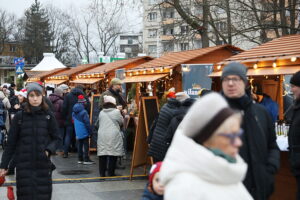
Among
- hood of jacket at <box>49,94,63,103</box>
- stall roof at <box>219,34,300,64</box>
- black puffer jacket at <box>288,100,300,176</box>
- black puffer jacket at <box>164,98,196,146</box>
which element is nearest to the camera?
black puffer jacket at <box>288,100,300,176</box>

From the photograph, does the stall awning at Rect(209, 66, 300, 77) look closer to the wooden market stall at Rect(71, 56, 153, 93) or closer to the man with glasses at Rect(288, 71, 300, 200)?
the man with glasses at Rect(288, 71, 300, 200)

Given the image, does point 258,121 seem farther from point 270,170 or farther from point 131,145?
point 131,145

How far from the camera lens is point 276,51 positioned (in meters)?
9.95

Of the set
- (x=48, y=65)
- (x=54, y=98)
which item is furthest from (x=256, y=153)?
(x=48, y=65)

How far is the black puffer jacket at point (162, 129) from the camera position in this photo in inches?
288

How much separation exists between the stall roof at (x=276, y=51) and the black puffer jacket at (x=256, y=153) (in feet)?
16.6

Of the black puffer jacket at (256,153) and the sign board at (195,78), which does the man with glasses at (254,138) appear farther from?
the sign board at (195,78)

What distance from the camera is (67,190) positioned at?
8.71 m

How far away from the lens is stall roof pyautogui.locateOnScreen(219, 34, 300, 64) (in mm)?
9234

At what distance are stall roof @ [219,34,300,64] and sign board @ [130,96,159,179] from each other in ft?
7.51

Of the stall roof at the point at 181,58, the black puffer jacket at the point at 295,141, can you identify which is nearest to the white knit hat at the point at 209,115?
the black puffer jacket at the point at 295,141

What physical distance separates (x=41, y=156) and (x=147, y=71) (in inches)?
381

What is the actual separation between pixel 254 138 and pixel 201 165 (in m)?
1.85

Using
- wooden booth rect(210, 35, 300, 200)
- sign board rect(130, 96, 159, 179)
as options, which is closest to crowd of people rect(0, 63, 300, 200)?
wooden booth rect(210, 35, 300, 200)
